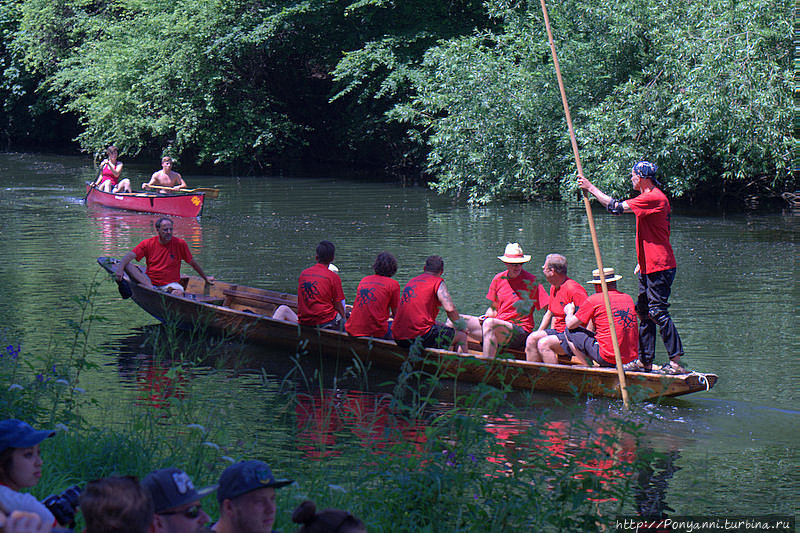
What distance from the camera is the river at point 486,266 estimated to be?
7.07 metres

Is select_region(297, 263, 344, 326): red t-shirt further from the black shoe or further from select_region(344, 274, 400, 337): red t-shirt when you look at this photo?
the black shoe

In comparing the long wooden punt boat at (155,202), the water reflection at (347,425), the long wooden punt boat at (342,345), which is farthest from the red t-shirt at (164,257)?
the long wooden punt boat at (155,202)

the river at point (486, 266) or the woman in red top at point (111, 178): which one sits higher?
the woman in red top at point (111, 178)

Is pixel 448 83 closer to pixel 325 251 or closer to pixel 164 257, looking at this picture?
pixel 164 257

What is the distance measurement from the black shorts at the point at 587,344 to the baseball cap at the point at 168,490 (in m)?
5.32

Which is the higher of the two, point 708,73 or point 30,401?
point 708,73

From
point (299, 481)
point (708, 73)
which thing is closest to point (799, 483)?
point (299, 481)

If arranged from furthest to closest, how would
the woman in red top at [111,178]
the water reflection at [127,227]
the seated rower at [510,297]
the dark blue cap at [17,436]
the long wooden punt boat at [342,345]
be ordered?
the woman in red top at [111,178], the water reflection at [127,227], the seated rower at [510,297], the long wooden punt boat at [342,345], the dark blue cap at [17,436]

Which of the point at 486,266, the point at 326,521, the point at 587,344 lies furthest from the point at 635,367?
the point at 486,266

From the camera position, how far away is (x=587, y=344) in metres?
8.30

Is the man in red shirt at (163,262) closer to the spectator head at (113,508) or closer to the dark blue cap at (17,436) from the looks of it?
the dark blue cap at (17,436)

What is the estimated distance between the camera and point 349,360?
9.50 metres

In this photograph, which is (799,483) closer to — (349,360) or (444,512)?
(444,512)

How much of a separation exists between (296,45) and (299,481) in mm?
28604
